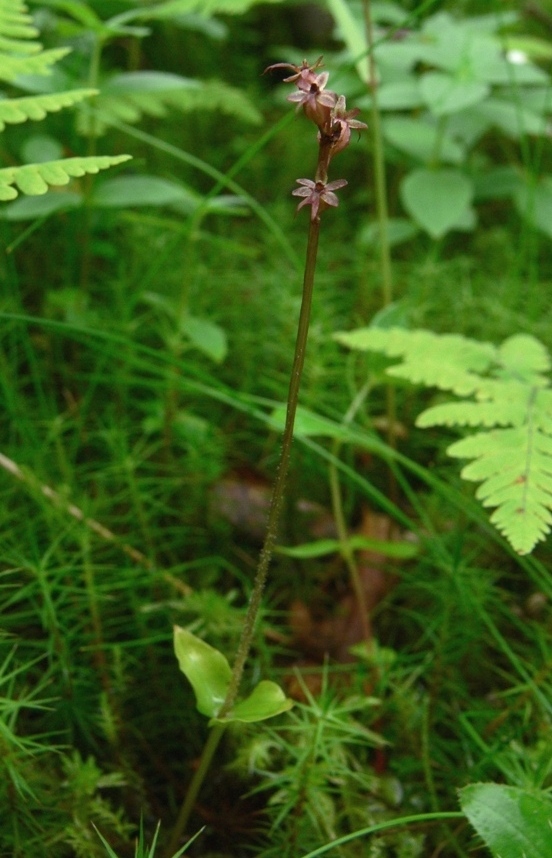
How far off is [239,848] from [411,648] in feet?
1.24

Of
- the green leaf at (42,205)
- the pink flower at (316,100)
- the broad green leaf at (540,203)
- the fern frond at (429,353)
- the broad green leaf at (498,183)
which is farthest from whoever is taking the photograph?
the broad green leaf at (498,183)

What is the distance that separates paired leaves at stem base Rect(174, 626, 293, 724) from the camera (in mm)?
835

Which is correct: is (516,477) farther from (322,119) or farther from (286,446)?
(322,119)

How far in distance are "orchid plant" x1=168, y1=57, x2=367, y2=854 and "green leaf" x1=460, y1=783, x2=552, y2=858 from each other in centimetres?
20

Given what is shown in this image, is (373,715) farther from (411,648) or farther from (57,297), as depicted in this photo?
(57,297)

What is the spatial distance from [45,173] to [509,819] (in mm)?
780

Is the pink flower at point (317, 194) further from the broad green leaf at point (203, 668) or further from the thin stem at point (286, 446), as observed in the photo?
the broad green leaf at point (203, 668)

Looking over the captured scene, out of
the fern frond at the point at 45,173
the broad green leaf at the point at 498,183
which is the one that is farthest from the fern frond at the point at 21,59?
the broad green leaf at the point at 498,183

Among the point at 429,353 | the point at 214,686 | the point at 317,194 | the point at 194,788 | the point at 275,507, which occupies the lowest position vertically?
the point at 194,788

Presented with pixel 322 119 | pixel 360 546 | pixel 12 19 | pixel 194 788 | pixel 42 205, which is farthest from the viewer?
pixel 42 205

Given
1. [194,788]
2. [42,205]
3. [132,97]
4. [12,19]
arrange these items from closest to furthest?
[194,788] < [12,19] < [42,205] < [132,97]

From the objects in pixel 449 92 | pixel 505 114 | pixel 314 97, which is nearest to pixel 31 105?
pixel 314 97

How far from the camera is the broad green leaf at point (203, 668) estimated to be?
876 millimetres

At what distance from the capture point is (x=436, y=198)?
1.81 m
